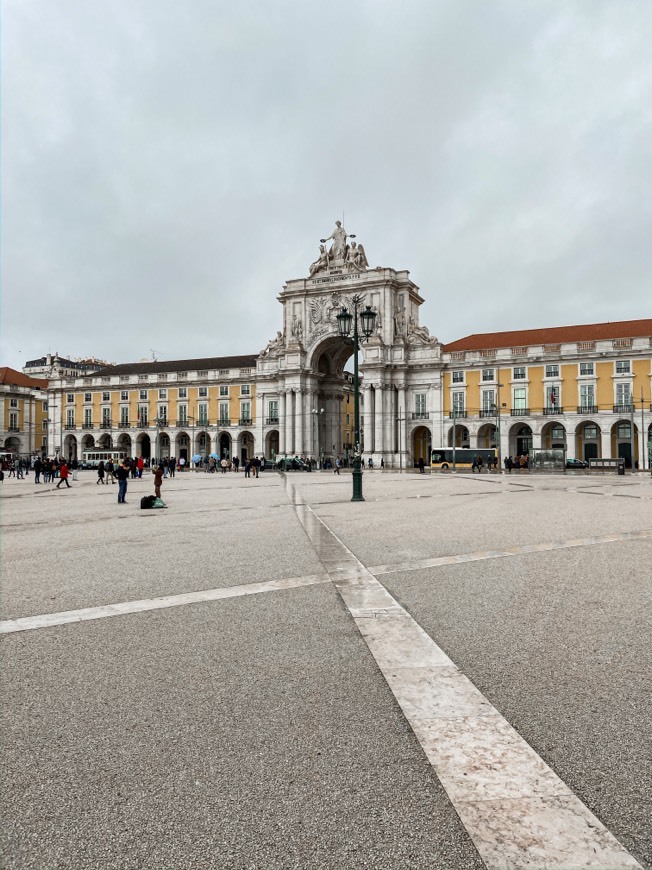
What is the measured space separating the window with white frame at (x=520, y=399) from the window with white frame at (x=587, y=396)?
15.8 ft

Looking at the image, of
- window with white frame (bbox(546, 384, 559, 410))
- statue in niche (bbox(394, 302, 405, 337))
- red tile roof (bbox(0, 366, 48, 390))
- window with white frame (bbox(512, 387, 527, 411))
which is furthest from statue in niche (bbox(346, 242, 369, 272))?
red tile roof (bbox(0, 366, 48, 390))

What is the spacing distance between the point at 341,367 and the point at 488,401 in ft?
60.8

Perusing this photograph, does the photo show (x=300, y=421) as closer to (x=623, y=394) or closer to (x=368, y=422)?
(x=368, y=422)

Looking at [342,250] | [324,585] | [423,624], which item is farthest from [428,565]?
[342,250]

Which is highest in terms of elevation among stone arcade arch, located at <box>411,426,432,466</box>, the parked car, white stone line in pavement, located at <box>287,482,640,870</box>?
stone arcade arch, located at <box>411,426,432,466</box>

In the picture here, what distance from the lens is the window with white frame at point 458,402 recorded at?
60.8 metres

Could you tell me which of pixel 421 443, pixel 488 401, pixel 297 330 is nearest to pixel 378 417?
pixel 421 443

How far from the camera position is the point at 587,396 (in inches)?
2201

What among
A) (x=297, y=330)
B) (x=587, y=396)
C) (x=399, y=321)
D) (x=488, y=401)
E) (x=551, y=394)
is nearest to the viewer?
(x=587, y=396)

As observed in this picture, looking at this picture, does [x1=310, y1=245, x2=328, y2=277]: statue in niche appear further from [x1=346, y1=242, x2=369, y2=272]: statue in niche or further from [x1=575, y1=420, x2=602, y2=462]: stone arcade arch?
[x1=575, y1=420, x2=602, y2=462]: stone arcade arch

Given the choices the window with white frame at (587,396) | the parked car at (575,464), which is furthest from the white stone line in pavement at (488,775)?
the window with white frame at (587,396)

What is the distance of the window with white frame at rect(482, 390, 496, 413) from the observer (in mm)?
59125

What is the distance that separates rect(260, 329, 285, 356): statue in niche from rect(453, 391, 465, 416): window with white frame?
65.2 ft

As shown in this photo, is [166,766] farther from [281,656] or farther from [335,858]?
[281,656]
